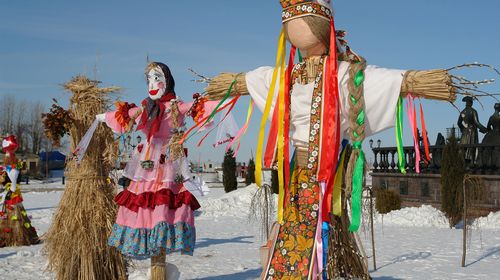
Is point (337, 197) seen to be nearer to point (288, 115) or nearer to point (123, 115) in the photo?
point (288, 115)

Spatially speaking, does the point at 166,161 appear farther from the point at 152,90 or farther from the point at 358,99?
the point at 358,99

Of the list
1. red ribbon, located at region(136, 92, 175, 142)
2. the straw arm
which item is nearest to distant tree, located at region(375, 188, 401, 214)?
red ribbon, located at region(136, 92, 175, 142)

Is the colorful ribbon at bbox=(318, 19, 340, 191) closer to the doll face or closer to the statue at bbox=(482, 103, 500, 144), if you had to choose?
the doll face

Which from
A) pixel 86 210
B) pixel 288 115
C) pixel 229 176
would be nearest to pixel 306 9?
pixel 288 115

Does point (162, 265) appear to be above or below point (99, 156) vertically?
below

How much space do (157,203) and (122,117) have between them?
1073mm

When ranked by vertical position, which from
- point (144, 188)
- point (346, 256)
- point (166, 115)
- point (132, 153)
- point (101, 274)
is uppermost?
point (166, 115)

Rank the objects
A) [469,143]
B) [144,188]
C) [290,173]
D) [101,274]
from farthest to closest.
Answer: [469,143]
[101,274]
[144,188]
[290,173]

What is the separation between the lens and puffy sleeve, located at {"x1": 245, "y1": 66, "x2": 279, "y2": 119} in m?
3.79

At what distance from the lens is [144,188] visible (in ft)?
17.5

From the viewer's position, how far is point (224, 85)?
3.92 meters

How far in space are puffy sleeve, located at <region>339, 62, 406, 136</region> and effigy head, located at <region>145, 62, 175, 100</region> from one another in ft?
8.55

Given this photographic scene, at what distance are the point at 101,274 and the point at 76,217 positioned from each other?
2.28ft

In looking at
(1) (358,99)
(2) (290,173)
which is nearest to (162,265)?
(2) (290,173)
